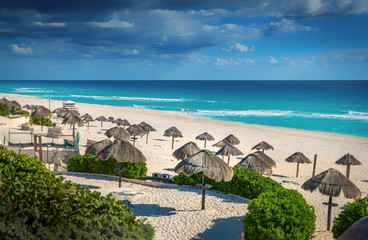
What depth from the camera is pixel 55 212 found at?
5355 mm

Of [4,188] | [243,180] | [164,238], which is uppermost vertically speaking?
[4,188]

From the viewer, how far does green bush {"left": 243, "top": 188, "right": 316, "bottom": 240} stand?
779 centimetres

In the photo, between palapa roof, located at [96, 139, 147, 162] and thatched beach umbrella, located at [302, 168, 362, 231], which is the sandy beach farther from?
thatched beach umbrella, located at [302, 168, 362, 231]

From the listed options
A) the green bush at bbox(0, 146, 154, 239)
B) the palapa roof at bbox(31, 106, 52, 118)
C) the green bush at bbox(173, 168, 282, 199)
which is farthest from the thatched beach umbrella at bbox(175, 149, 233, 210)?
the palapa roof at bbox(31, 106, 52, 118)

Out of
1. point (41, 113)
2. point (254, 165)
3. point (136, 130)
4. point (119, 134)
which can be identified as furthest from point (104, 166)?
point (41, 113)

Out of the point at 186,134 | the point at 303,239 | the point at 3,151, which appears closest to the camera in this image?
the point at 3,151

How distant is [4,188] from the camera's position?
17.9 ft

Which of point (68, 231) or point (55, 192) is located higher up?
point (55, 192)

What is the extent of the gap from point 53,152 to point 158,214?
9.32 m

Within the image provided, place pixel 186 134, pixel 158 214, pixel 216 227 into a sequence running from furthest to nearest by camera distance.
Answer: pixel 186 134 < pixel 158 214 < pixel 216 227

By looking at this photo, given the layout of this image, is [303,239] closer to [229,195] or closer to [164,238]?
[164,238]

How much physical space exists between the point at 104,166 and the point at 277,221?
8.26 meters

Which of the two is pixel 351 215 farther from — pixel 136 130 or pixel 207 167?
pixel 136 130

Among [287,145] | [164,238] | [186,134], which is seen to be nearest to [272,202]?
[164,238]
